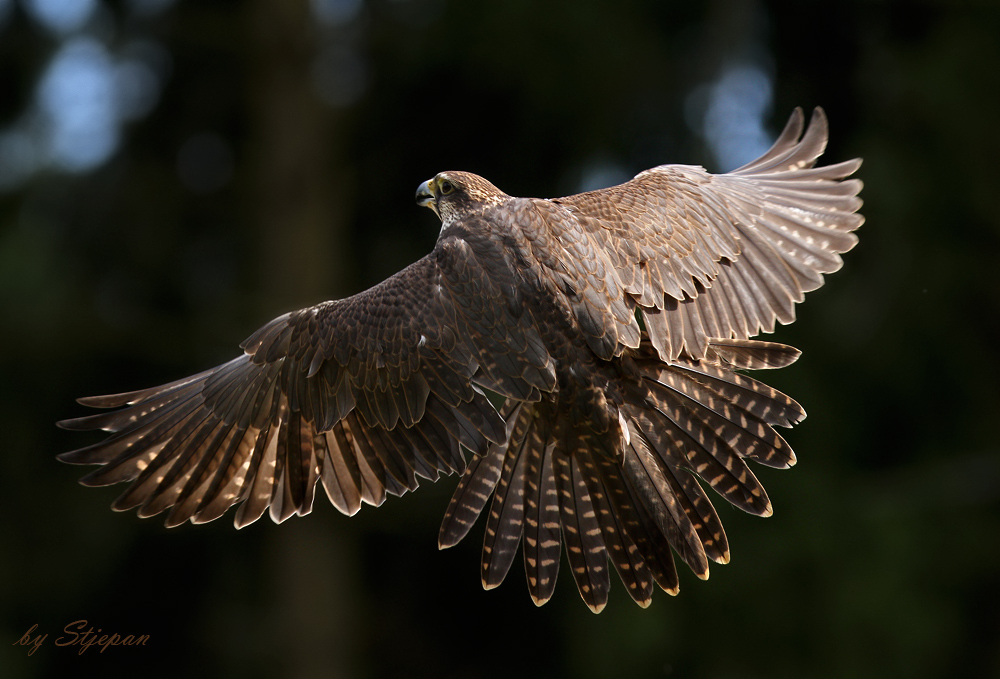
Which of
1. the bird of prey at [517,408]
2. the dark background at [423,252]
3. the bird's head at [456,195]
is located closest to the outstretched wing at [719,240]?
the bird of prey at [517,408]

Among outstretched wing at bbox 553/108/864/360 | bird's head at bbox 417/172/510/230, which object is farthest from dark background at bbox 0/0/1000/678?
bird's head at bbox 417/172/510/230

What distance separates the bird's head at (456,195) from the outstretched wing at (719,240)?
0.39m

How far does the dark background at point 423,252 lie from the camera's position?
7.54 m

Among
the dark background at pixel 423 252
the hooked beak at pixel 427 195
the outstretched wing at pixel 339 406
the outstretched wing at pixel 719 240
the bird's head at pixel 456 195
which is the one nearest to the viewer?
the outstretched wing at pixel 339 406

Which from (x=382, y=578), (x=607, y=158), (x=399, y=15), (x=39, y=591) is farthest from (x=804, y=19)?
(x=39, y=591)

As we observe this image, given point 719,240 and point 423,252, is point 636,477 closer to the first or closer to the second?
point 719,240

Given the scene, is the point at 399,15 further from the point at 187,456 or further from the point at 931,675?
the point at 931,675

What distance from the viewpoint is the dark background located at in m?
7.54

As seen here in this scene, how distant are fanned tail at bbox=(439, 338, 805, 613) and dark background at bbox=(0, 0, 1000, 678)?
355 centimetres

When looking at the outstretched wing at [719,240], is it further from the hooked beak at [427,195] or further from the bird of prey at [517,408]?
the hooked beak at [427,195]

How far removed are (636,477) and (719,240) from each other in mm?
1180

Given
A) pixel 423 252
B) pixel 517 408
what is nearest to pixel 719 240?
pixel 517 408

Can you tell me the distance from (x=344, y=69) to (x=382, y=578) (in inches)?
185

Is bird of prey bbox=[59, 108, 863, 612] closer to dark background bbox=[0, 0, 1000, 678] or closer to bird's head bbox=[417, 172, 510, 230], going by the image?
bird's head bbox=[417, 172, 510, 230]
